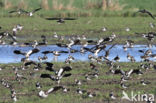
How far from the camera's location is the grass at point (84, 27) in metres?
24.7

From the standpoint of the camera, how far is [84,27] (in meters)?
27.9

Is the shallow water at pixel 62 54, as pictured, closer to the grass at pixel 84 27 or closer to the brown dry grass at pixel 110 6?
the grass at pixel 84 27

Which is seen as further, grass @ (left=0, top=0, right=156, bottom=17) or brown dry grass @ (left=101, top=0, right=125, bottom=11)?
brown dry grass @ (left=101, top=0, right=125, bottom=11)

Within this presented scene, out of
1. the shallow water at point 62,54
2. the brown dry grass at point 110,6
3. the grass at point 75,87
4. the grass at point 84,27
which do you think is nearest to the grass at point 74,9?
the brown dry grass at point 110,6

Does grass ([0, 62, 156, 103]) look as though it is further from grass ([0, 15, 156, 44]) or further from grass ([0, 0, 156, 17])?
grass ([0, 0, 156, 17])

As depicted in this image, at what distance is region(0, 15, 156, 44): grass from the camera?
24.7 meters

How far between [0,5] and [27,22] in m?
6.82

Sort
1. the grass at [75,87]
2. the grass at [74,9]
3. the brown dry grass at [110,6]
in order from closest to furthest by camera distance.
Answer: the grass at [75,87] < the grass at [74,9] < the brown dry grass at [110,6]

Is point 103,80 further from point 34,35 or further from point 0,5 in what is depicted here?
point 0,5

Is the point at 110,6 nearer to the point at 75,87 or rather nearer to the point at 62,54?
the point at 62,54

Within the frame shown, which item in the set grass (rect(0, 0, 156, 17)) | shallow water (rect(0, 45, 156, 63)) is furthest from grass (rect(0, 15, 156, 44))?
shallow water (rect(0, 45, 156, 63))

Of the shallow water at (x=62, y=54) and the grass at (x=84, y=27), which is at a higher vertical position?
the shallow water at (x=62, y=54)

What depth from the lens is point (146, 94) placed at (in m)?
11.3

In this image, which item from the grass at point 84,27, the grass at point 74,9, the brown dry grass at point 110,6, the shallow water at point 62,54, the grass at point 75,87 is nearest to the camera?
the grass at point 75,87
